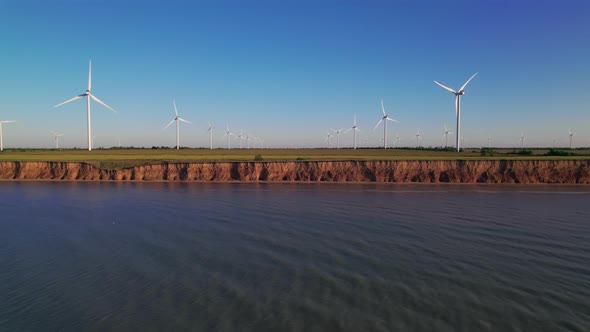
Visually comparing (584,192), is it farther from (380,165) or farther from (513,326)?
(513,326)

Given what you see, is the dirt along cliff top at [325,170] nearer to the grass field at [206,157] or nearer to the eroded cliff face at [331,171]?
the eroded cliff face at [331,171]

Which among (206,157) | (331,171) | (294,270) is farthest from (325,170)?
(294,270)

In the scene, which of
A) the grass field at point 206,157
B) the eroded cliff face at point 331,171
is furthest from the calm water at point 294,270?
the grass field at point 206,157

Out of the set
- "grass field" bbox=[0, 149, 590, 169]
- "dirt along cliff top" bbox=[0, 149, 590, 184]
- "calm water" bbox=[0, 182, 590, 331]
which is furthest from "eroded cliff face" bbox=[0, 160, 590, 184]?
"calm water" bbox=[0, 182, 590, 331]

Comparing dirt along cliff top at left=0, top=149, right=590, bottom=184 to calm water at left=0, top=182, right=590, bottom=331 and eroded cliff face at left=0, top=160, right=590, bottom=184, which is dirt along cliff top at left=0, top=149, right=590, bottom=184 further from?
calm water at left=0, top=182, right=590, bottom=331

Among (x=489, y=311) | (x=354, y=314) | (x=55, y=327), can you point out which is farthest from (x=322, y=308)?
(x=55, y=327)
